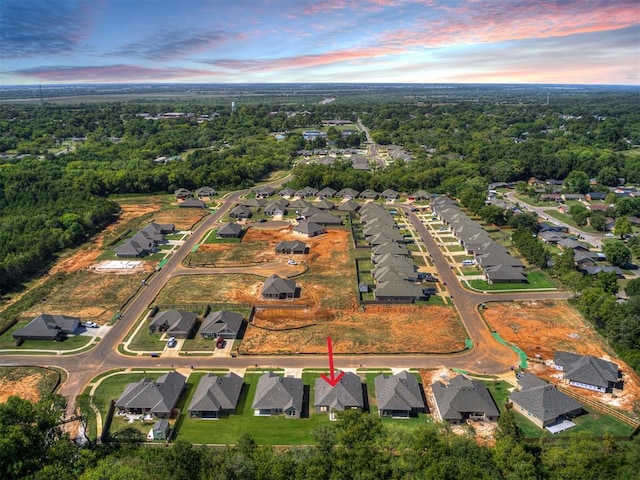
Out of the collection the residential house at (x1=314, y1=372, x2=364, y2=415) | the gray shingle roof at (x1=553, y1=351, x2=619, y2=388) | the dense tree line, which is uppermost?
the dense tree line

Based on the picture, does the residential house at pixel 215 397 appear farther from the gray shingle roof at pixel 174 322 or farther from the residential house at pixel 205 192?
the residential house at pixel 205 192

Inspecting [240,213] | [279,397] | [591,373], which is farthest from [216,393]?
[240,213]

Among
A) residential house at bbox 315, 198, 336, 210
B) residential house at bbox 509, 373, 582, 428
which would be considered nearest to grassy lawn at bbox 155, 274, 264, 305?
residential house at bbox 315, 198, 336, 210

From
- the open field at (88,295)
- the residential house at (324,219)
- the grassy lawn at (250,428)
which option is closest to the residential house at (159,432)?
the grassy lawn at (250,428)

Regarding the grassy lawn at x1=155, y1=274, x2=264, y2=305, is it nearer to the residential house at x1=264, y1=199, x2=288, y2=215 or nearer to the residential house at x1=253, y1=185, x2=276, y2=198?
the residential house at x1=264, y1=199, x2=288, y2=215

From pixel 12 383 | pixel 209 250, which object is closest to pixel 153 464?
pixel 12 383

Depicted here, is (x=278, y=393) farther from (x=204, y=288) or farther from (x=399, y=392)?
(x=204, y=288)

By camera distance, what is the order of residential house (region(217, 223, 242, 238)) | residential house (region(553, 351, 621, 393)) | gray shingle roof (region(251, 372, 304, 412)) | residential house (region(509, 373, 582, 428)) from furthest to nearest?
1. residential house (region(217, 223, 242, 238))
2. residential house (region(553, 351, 621, 393))
3. gray shingle roof (region(251, 372, 304, 412))
4. residential house (region(509, 373, 582, 428))

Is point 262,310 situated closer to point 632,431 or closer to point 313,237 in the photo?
point 313,237
